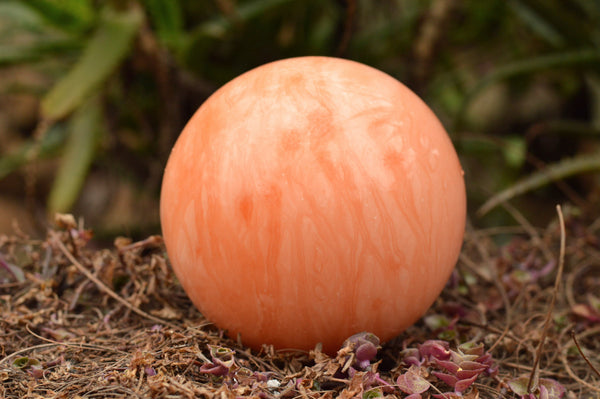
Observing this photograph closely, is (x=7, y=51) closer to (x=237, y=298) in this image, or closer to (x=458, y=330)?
(x=237, y=298)

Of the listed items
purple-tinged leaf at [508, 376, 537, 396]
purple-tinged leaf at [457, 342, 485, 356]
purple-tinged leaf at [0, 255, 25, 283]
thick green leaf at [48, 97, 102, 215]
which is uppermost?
thick green leaf at [48, 97, 102, 215]

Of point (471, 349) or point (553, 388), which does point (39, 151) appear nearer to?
point (471, 349)

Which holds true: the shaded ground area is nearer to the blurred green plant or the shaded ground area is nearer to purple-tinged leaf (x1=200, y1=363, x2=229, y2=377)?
purple-tinged leaf (x1=200, y1=363, x2=229, y2=377)

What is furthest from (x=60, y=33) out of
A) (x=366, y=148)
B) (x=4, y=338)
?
(x=366, y=148)

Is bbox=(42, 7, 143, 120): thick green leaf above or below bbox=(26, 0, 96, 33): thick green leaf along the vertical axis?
below

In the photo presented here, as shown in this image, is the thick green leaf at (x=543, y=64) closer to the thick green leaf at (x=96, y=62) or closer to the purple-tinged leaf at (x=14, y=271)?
the thick green leaf at (x=96, y=62)

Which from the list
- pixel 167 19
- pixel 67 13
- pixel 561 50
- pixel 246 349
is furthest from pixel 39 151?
pixel 561 50

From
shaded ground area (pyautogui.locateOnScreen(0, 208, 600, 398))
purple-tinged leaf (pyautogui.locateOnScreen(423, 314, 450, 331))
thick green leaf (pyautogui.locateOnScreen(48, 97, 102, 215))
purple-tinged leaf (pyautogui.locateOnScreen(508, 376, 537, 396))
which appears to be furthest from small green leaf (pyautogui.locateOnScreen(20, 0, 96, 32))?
purple-tinged leaf (pyautogui.locateOnScreen(508, 376, 537, 396))
